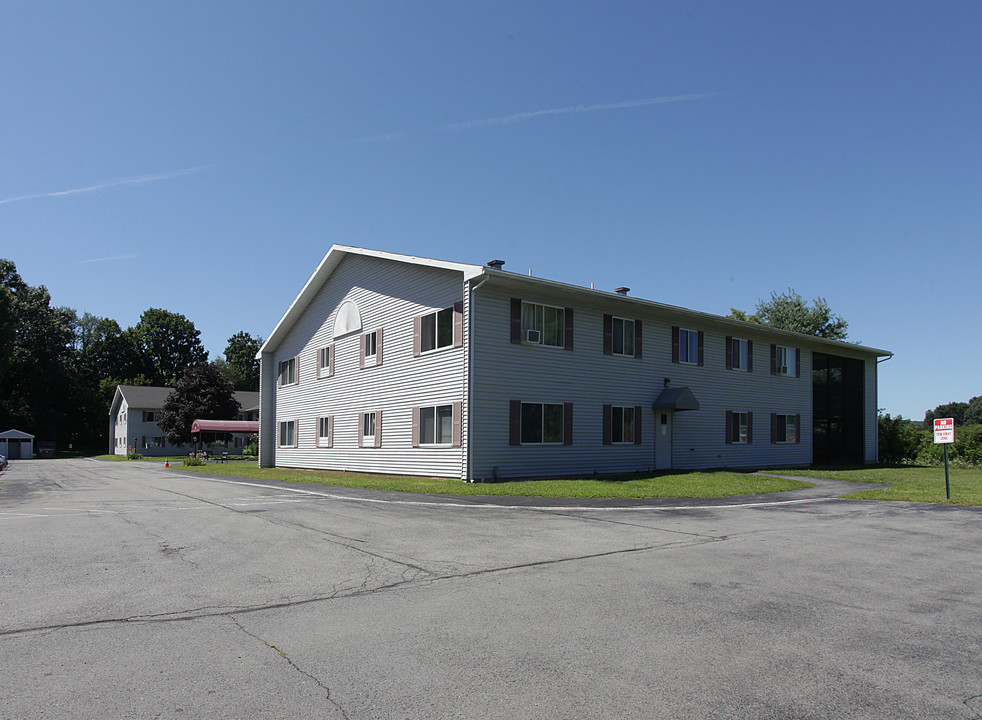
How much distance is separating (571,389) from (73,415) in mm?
70159

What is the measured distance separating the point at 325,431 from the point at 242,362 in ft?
271

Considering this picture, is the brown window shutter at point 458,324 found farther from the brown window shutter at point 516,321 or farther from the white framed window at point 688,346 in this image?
the white framed window at point 688,346

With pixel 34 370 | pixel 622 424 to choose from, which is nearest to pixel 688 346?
pixel 622 424

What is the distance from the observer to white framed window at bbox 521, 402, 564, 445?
68.6ft

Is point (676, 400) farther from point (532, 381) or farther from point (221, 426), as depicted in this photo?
point (221, 426)

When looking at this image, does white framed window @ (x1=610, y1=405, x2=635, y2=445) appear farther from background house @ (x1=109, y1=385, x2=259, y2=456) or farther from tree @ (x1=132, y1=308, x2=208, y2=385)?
tree @ (x1=132, y1=308, x2=208, y2=385)

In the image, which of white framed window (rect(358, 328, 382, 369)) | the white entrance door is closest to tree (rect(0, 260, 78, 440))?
white framed window (rect(358, 328, 382, 369))

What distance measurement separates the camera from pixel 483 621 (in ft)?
18.2

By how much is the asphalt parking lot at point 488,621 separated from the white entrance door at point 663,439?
13677 millimetres

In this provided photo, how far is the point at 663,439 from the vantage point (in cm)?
2503

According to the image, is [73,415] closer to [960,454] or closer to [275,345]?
[275,345]

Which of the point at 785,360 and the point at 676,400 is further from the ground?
the point at 785,360

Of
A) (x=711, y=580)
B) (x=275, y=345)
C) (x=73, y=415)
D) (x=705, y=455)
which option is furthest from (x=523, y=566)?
(x=73, y=415)

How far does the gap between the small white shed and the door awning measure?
61.3 metres
